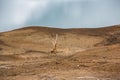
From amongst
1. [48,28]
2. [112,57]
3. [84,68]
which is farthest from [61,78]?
[48,28]

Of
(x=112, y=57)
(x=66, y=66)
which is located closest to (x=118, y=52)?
(x=112, y=57)

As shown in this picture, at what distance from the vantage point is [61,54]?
1458 inches

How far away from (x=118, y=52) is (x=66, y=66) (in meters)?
6.03

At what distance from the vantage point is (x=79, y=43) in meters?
48.8

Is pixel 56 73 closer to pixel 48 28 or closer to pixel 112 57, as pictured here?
pixel 112 57

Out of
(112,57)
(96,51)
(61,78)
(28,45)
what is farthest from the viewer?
(28,45)

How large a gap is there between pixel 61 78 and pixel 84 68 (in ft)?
11.2

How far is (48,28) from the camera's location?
54.3 metres

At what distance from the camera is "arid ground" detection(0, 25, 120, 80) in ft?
62.3

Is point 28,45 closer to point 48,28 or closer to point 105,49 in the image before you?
point 48,28

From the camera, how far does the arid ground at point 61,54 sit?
19.0 meters

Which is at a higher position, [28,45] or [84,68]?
[84,68]

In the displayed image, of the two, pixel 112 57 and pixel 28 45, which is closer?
pixel 112 57

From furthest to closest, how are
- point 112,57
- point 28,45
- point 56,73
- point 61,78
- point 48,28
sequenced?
point 48,28 → point 28,45 → point 112,57 → point 56,73 → point 61,78
